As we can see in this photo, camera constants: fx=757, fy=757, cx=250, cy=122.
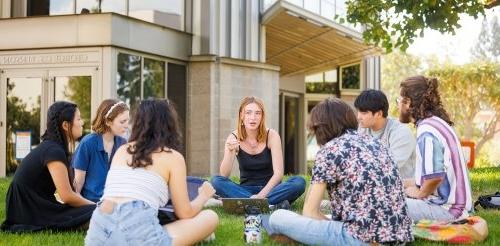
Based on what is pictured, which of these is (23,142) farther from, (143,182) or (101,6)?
(143,182)

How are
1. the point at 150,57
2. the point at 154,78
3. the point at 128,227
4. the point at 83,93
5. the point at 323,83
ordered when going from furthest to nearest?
the point at 323,83, the point at 154,78, the point at 150,57, the point at 83,93, the point at 128,227

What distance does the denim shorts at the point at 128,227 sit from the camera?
5180 mm

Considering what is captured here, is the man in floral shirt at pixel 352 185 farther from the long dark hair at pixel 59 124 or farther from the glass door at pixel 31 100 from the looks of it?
the glass door at pixel 31 100

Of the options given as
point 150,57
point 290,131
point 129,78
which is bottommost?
point 290,131

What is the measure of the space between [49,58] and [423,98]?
12.8 metres

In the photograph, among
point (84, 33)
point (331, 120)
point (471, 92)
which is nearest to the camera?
point (331, 120)

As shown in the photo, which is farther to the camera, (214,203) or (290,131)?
(290,131)

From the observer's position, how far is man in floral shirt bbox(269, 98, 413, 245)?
555 cm

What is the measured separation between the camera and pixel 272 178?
8766 millimetres

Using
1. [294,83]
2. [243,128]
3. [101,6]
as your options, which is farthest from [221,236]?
[294,83]

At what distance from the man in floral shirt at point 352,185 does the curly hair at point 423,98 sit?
1077 mm

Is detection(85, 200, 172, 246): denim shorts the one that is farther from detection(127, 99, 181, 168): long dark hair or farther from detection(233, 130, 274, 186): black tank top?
detection(233, 130, 274, 186): black tank top

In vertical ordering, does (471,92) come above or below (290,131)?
above

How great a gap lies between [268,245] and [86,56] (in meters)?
12.0
